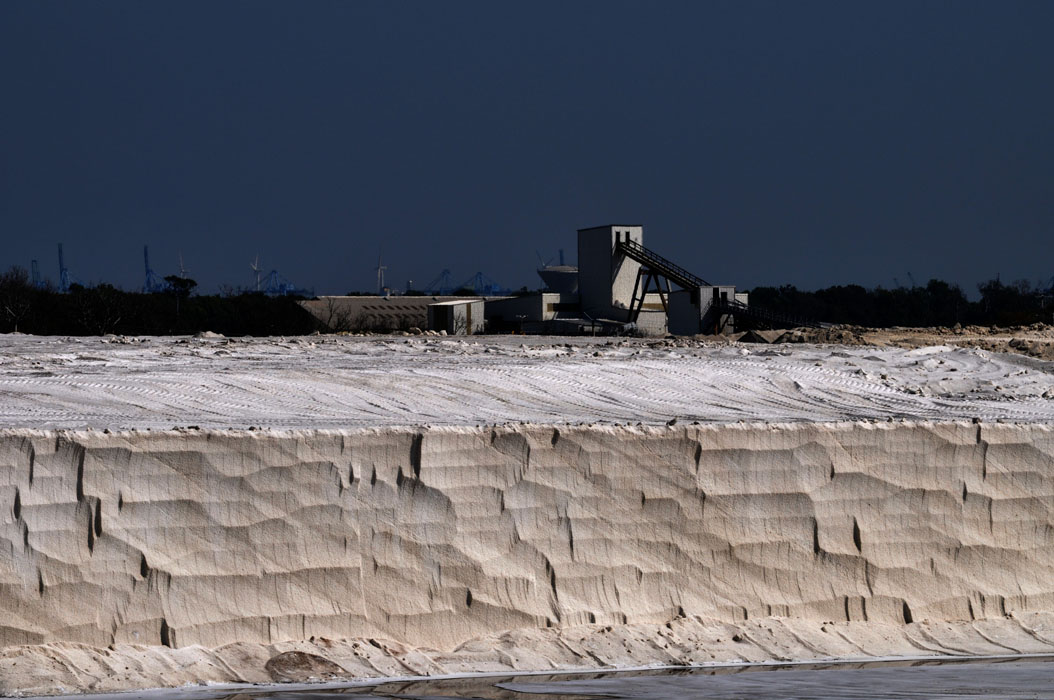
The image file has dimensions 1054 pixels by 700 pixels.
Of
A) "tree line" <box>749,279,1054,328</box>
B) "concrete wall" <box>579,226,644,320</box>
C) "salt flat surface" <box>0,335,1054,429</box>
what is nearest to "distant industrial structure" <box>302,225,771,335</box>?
"concrete wall" <box>579,226,644,320</box>

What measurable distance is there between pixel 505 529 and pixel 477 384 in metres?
2.47

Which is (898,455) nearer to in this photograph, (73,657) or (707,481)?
(707,481)

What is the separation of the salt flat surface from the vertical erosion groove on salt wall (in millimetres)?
400

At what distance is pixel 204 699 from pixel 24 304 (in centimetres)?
2906

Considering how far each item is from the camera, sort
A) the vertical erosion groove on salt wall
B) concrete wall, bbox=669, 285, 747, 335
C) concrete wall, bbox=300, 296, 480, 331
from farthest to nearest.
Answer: concrete wall, bbox=300, 296, 480, 331 → concrete wall, bbox=669, 285, 747, 335 → the vertical erosion groove on salt wall

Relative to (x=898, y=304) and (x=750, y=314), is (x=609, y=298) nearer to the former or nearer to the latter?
(x=750, y=314)

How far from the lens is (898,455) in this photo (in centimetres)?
744

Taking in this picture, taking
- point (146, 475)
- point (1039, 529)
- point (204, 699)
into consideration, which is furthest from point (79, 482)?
point (1039, 529)

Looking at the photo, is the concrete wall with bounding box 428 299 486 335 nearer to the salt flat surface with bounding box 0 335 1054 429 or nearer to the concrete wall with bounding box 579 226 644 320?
the concrete wall with bounding box 579 226 644 320

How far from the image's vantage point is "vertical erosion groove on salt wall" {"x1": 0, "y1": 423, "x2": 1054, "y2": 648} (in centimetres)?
591

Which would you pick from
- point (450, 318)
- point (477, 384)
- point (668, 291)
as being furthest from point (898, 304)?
point (477, 384)

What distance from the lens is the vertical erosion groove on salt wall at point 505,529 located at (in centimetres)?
591

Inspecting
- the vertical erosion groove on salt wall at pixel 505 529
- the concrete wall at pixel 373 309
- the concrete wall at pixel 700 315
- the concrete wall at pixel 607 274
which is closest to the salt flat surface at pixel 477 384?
the vertical erosion groove on salt wall at pixel 505 529

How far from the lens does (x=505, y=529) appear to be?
6.61 metres
